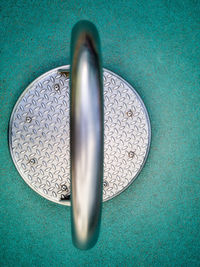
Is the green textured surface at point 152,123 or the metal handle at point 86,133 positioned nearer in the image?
the metal handle at point 86,133

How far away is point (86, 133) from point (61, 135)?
0.20 meters

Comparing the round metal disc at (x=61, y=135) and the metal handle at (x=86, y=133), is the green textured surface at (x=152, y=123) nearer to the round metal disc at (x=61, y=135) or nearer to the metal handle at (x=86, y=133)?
the round metal disc at (x=61, y=135)

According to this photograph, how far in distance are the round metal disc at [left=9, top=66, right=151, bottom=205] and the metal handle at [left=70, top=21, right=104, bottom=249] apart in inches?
7.4

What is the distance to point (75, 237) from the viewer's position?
0.23 metres

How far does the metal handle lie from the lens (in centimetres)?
21

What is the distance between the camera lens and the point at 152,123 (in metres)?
0.43

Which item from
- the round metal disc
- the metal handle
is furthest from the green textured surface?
the metal handle

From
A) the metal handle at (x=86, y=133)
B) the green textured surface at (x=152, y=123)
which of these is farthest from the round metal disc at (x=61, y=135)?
the metal handle at (x=86, y=133)

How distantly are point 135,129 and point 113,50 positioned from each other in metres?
0.13

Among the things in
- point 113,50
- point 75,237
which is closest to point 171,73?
point 113,50

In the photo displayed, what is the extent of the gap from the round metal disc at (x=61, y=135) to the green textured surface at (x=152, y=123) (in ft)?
0.07

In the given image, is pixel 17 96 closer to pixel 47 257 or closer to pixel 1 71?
pixel 1 71

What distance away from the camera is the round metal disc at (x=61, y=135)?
405mm

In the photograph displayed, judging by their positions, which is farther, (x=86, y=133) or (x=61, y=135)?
(x=61, y=135)
